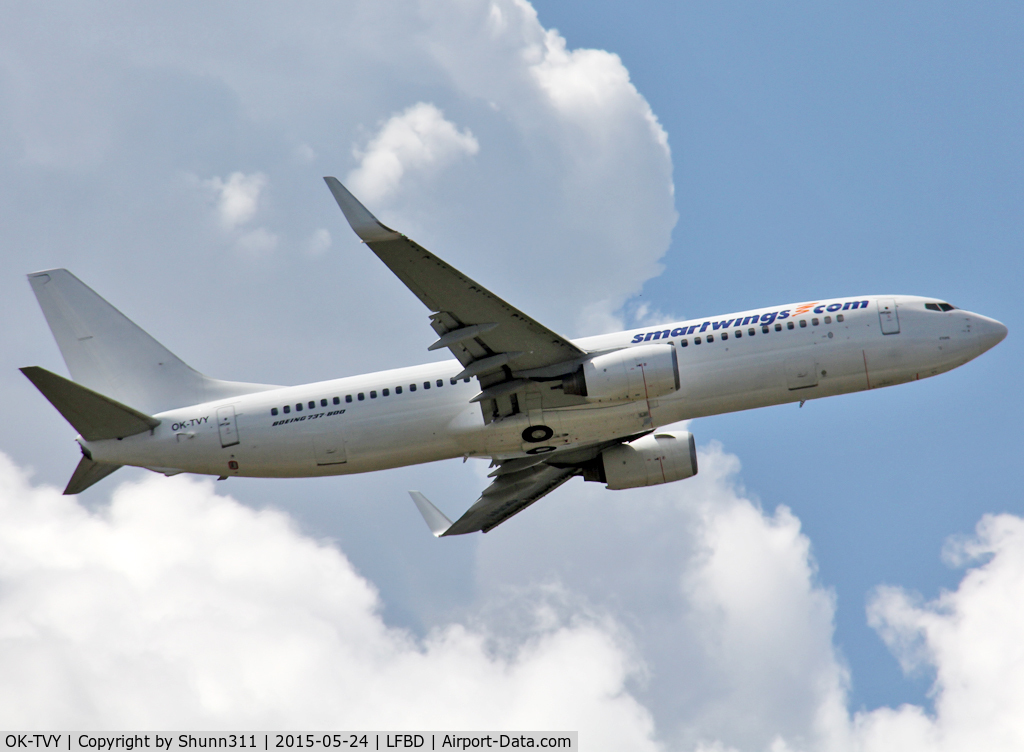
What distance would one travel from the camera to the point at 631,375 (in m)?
29.3

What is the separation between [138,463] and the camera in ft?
103

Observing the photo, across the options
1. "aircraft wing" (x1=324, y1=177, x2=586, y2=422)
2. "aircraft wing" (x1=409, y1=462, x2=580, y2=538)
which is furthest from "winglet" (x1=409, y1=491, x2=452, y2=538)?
"aircraft wing" (x1=324, y1=177, x2=586, y2=422)

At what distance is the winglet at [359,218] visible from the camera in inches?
971

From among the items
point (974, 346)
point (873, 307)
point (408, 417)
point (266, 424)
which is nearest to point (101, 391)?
point (266, 424)

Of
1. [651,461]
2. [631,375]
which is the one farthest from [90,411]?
[651,461]

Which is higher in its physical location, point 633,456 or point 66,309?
point 66,309

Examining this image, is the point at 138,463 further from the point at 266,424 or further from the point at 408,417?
the point at 408,417

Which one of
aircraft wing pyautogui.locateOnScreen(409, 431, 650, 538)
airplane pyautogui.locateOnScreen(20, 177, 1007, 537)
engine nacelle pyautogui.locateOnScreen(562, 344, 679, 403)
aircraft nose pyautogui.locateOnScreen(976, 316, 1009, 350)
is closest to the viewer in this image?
engine nacelle pyautogui.locateOnScreen(562, 344, 679, 403)

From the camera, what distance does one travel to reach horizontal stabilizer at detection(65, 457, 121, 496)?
31.7 metres

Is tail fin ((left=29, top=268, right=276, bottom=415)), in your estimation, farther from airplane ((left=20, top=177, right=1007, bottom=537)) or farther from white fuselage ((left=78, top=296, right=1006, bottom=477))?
white fuselage ((left=78, top=296, right=1006, bottom=477))

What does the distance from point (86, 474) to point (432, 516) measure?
13091 millimetres

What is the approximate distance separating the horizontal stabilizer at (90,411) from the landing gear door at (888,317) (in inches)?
928

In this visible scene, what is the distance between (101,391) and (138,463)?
4.15m

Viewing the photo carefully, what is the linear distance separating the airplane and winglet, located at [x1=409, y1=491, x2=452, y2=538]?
725 cm
